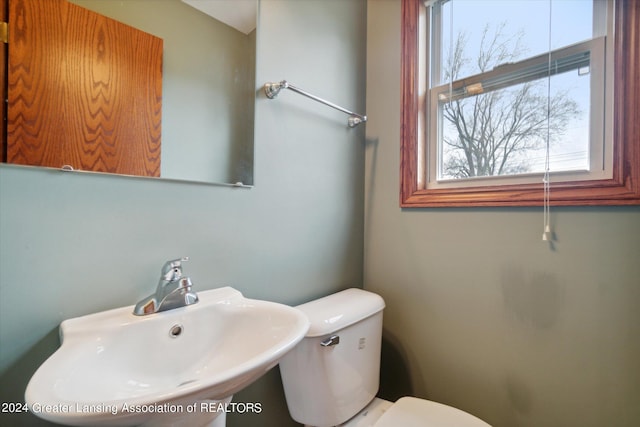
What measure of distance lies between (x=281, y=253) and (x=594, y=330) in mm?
1015

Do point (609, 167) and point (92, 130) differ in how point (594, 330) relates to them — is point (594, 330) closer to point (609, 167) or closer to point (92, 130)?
point (609, 167)

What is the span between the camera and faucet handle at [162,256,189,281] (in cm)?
67

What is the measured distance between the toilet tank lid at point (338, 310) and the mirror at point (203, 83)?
50 cm

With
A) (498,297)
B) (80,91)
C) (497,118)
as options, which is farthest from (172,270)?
(497,118)

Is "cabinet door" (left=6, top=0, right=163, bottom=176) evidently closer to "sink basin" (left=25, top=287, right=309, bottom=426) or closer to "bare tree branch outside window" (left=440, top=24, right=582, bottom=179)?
"sink basin" (left=25, top=287, right=309, bottom=426)

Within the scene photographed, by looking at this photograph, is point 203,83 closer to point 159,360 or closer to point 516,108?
point 159,360

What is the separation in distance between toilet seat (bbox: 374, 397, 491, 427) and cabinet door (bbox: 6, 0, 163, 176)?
1040 mm

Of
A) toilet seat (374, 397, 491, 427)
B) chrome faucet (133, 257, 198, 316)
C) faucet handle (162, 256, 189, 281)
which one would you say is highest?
faucet handle (162, 256, 189, 281)

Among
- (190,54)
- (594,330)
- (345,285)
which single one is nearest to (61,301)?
(190,54)

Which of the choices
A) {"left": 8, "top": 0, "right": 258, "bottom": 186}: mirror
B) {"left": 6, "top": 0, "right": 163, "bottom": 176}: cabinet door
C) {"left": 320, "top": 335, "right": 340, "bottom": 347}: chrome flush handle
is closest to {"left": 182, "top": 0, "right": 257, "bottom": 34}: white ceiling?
{"left": 8, "top": 0, "right": 258, "bottom": 186}: mirror

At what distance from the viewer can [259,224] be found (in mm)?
944

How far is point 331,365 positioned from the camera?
89 centimetres

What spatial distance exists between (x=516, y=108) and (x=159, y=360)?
A: 1.40m

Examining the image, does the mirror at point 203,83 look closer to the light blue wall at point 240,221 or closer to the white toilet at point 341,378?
the light blue wall at point 240,221
